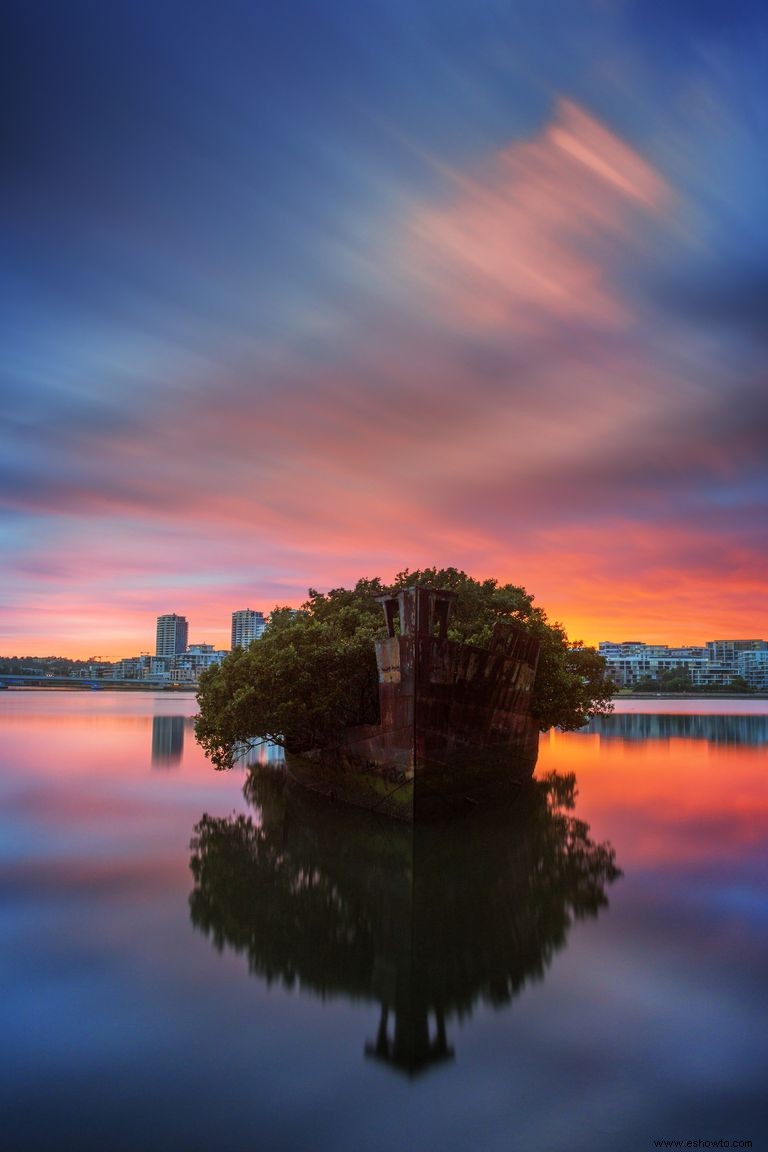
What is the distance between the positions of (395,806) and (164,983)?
33.3 feet

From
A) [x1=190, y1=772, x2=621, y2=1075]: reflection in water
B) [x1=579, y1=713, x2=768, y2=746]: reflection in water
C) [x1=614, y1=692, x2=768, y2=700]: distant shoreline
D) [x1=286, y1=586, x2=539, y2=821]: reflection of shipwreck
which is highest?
[x1=286, y1=586, x2=539, y2=821]: reflection of shipwreck

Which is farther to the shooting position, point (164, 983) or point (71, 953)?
point (71, 953)

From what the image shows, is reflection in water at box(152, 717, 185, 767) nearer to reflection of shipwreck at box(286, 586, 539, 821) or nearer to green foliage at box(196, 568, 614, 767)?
green foliage at box(196, 568, 614, 767)

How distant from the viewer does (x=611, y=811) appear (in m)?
25.1

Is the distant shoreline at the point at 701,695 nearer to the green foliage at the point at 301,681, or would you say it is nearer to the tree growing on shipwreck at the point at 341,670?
the tree growing on shipwreck at the point at 341,670

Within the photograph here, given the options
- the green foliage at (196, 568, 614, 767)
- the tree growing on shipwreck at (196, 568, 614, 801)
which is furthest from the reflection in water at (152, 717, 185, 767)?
the tree growing on shipwreck at (196, 568, 614, 801)

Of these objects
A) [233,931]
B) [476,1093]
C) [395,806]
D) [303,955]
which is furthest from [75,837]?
[476,1093]

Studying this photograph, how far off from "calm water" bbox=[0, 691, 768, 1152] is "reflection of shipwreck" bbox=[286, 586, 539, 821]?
1078mm

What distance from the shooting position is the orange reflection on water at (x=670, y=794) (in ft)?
67.8

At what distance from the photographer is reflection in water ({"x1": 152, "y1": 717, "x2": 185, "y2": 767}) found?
39.6 m

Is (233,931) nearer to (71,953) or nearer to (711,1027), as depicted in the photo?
(71,953)

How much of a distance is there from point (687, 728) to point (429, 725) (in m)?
50.6

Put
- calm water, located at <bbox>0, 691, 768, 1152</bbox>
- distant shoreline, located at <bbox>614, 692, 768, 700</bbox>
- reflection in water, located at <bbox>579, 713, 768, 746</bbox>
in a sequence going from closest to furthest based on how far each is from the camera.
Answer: calm water, located at <bbox>0, 691, 768, 1152</bbox> → reflection in water, located at <bbox>579, 713, 768, 746</bbox> → distant shoreline, located at <bbox>614, 692, 768, 700</bbox>

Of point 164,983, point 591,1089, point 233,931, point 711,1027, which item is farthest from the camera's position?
point 233,931
